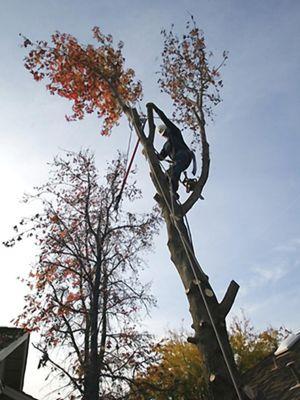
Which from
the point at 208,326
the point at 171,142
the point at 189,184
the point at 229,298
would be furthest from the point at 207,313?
the point at 171,142

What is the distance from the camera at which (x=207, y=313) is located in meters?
2.69

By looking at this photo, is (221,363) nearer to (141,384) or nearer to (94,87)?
(94,87)

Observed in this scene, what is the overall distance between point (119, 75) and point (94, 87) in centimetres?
68

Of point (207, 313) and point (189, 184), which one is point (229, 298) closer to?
point (207, 313)

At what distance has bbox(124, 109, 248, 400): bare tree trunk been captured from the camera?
229cm

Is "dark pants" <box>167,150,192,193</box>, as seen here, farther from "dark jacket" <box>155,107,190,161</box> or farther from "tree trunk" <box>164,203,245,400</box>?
"tree trunk" <box>164,203,245,400</box>

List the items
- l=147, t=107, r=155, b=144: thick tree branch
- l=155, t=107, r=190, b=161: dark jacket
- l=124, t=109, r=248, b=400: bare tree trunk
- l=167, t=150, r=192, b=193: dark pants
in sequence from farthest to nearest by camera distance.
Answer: l=155, t=107, r=190, b=161: dark jacket
l=147, t=107, r=155, b=144: thick tree branch
l=167, t=150, r=192, b=193: dark pants
l=124, t=109, r=248, b=400: bare tree trunk

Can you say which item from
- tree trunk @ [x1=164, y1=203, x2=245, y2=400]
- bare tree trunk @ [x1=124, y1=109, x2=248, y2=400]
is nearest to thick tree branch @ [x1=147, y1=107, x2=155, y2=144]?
bare tree trunk @ [x1=124, y1=109, x2=248, y2=400]

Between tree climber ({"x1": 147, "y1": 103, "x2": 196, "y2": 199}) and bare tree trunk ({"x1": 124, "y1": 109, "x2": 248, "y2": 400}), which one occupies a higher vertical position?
tree climber ({"x1": 147, "y1": 103, "x2": 196, "y2": 199})

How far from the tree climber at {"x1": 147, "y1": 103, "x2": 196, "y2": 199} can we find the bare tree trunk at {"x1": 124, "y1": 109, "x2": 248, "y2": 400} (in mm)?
944

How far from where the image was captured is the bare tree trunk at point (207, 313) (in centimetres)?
229

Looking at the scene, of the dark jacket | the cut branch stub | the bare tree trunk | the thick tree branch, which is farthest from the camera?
the dark jacket

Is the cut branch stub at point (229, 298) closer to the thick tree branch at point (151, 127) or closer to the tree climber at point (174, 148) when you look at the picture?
the tree climber at point (174, 148)

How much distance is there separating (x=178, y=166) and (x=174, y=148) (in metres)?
0.45
